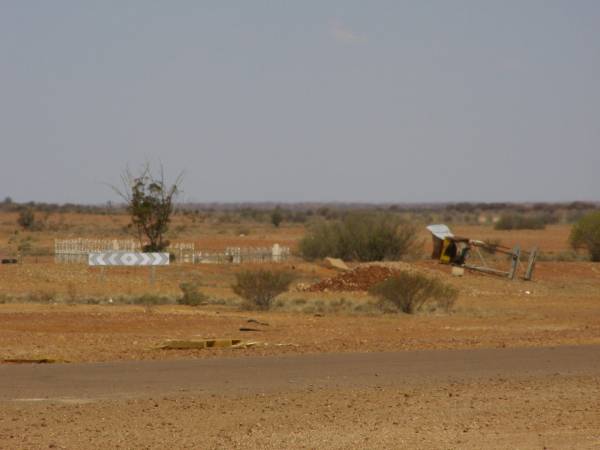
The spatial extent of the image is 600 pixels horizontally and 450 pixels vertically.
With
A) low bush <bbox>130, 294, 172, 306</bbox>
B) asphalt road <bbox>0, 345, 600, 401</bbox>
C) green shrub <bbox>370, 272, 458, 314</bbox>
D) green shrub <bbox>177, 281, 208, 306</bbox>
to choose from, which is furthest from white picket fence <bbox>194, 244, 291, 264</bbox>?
asphalt road <bbox>0, 345, 600, 401</bbox>

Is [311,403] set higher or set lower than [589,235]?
lower

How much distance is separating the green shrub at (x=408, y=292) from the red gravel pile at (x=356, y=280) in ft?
25.5

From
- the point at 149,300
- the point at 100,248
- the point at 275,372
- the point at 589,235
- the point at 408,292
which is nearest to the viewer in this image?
the point at 275,372

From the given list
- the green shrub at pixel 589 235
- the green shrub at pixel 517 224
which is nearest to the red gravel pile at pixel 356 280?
the green shrub at pixel 589 235

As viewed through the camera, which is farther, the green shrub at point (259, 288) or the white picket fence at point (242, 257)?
the white picket fence at point (242, 257)

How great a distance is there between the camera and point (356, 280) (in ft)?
139

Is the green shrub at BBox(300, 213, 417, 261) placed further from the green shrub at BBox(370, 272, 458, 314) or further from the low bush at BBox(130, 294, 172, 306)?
the green shrub at BBox(370, 272, 458, 314)

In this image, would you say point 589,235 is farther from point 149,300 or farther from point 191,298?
point 149,300

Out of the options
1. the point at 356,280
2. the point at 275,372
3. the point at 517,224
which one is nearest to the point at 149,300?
the point at 356,280

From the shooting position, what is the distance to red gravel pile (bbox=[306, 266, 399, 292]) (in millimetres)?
41812

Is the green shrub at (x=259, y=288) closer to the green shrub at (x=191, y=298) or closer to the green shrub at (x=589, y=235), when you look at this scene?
the green shrub at (x=191, y=298)

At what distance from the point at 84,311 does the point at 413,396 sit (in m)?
17.7

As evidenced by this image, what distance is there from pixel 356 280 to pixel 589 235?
77.9ft

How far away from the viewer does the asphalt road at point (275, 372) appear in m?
16.6
